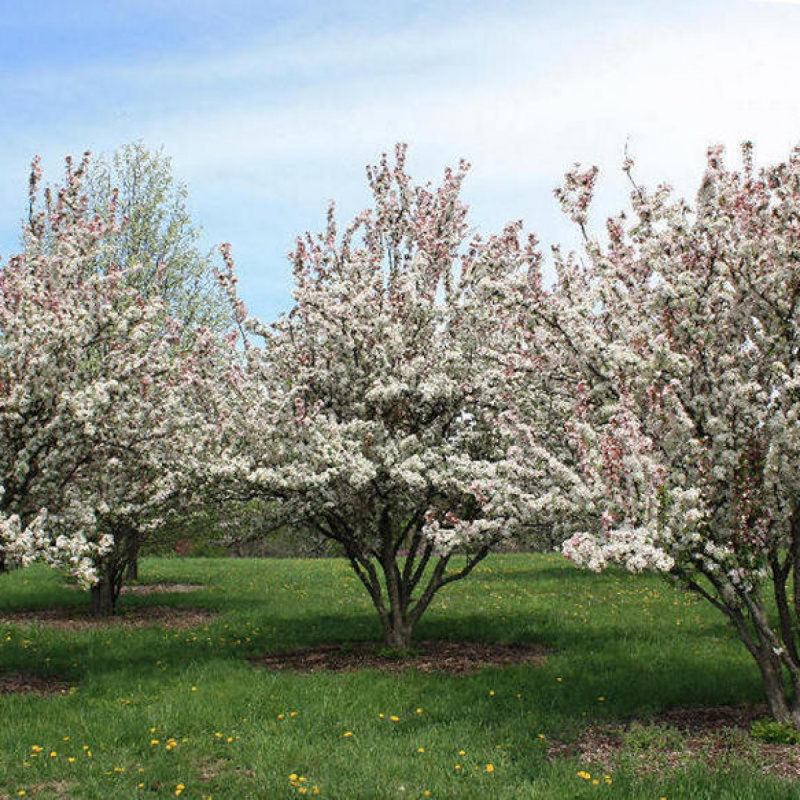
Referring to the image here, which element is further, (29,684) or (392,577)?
(392,577)

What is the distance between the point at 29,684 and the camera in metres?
11.6

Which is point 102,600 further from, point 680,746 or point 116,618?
point 680,746

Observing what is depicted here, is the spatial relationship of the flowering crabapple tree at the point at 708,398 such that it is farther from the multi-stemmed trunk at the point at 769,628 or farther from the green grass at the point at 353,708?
the green grass at the point at 353,708

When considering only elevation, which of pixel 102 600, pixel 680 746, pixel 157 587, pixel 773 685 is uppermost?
pixel 773 685

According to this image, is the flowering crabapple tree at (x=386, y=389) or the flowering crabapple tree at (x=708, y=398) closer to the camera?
the flowering crabapple tree at (x=708, y=398)

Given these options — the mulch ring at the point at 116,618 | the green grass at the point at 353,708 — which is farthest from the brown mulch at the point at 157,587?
the green grass at the point at 353,708

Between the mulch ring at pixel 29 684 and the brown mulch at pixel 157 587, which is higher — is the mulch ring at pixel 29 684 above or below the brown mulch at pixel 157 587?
above

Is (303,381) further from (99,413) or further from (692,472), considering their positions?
(692,472)

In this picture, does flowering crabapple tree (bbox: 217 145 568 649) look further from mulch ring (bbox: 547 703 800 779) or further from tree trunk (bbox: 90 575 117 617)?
tree trunk (bbox: 90 575 117 617)

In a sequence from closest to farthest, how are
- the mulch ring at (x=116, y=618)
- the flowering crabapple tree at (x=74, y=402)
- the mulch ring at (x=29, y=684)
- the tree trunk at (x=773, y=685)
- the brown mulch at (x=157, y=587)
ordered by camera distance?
the tree trunk at (x=773, y=685) < the flowering crabapple tree at (x=74, y=402) < the mulch ring at (x=29, y=684) < the mulch ring at (x=116, y=618) < the brown mulch at (x=157, y=587)

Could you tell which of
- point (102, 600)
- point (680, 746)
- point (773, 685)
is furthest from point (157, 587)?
point (773, 685)

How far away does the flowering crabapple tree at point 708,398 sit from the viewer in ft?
25.2

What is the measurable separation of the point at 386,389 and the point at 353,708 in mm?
4079

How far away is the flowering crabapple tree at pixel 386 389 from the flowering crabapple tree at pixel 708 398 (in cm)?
222
